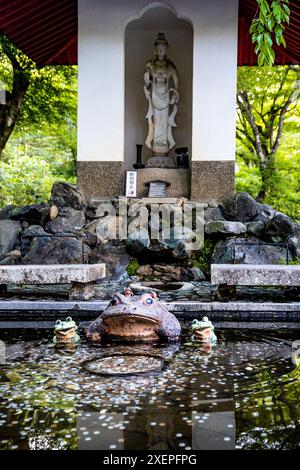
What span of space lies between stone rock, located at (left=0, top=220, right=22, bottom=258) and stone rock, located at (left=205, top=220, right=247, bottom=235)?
11.6 feet

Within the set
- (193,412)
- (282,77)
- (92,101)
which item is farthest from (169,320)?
(282,77)

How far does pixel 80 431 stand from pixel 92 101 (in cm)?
901

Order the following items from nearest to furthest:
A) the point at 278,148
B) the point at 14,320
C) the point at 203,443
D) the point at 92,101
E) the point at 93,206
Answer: the point at 203,443
the point at 14,320
the point at 93,206
the point at 92,101
the point at 278,148

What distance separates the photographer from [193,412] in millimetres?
2750

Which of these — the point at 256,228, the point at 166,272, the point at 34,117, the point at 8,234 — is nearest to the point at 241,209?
the point at 256,228

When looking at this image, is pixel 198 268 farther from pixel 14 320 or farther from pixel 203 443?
pixel 203 443

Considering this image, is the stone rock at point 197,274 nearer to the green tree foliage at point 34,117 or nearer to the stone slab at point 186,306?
the stone slab at point 186,306

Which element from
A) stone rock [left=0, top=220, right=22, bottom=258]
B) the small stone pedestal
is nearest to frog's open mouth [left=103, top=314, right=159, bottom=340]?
stone rock [left=0, top=220, right=22, bottom=258]

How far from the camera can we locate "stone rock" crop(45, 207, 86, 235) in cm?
910

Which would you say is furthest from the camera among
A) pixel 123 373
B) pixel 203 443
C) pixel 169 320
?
pixel 169 320

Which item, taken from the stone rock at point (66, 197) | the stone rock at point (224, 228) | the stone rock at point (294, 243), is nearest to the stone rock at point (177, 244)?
the stone rock at point (224, 228)

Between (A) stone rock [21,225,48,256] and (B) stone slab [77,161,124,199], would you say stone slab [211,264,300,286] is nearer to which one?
(A) stone rock [21,225,48,256]

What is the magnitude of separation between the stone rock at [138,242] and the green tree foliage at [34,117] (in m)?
7.30
